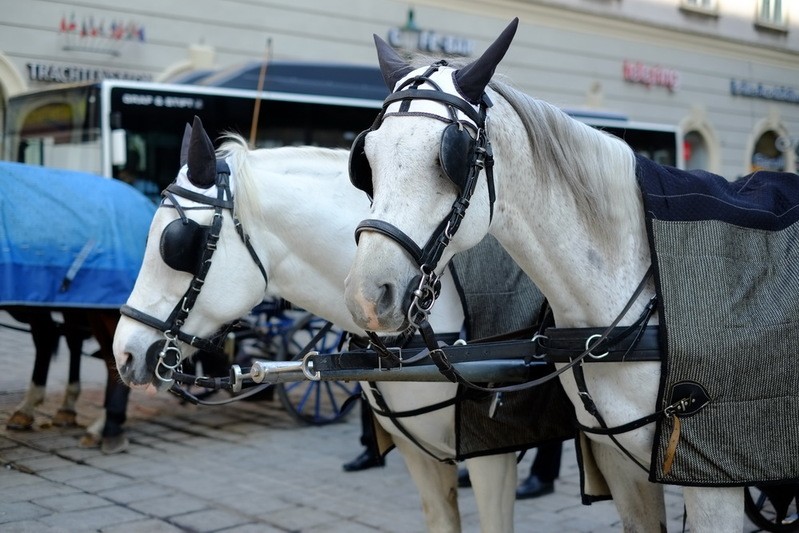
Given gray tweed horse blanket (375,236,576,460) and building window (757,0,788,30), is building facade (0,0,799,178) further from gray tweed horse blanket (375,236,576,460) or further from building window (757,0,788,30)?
gray tweed horse blanket (375,236,576,460)

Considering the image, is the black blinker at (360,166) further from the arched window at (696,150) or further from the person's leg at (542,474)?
the arched window at (696,150)

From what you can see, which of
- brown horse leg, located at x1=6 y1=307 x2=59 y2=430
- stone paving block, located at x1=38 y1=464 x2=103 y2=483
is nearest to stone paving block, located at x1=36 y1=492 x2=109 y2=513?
stone paving block, located at x1=38 y1=464 x2=103 y2=483

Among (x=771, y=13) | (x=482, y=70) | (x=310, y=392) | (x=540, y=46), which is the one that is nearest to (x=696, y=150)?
(x=771, y=13)

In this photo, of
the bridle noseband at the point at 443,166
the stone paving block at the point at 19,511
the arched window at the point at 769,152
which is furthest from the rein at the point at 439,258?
the arched window at the point at 769,152

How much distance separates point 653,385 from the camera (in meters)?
2.32

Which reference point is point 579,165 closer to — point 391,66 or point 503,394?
point 391,66

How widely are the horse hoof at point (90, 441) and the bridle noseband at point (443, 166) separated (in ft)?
14.2

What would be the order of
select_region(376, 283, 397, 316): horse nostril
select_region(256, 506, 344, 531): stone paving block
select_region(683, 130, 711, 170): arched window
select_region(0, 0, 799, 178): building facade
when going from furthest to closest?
select_region(683, 130, 711, 170): arched window, select_region(0, 0, 799, 178): building facade, select_region(256, 506, 344, 531): stone paving block, select_region(376, 283, 397, 316): horse nostril

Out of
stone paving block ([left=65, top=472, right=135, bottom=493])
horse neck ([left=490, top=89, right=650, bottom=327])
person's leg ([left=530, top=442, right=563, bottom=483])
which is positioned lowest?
stone paving block ([left=65, top=472, right=135, bottom=493])

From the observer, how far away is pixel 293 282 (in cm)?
314

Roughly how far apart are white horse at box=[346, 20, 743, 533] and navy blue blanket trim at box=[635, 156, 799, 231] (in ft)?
0.19

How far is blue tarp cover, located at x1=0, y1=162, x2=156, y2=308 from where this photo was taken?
16.8ft

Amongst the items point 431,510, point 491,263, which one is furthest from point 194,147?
point 431,510

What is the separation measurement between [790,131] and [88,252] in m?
22.1
